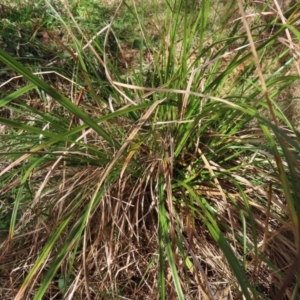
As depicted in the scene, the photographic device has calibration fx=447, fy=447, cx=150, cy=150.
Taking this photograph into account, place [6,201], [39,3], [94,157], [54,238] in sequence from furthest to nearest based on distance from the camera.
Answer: [39,3] < [6,201] < [94,157] < [54,238]

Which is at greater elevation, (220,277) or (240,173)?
(240,173)

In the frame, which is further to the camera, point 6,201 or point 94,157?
point 6,201

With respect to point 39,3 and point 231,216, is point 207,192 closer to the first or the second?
point 231,216

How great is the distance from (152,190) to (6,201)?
2.04 ft

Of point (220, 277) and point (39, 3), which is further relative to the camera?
point (39, 3)

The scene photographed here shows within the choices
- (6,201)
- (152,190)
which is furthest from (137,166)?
(6,201)

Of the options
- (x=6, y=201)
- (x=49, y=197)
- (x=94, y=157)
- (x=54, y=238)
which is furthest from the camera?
(x=6, y=201)

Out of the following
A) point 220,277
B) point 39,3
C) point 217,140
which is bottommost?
point 220,277

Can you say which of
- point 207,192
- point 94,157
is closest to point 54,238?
point 94,157

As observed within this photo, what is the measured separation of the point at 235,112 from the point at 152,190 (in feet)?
1.20

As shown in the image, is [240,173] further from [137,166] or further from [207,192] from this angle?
[137,166]

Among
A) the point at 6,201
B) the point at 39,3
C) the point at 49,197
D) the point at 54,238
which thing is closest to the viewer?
the point at 54,238

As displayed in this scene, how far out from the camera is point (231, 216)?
144 cm

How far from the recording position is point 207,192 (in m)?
1.48
